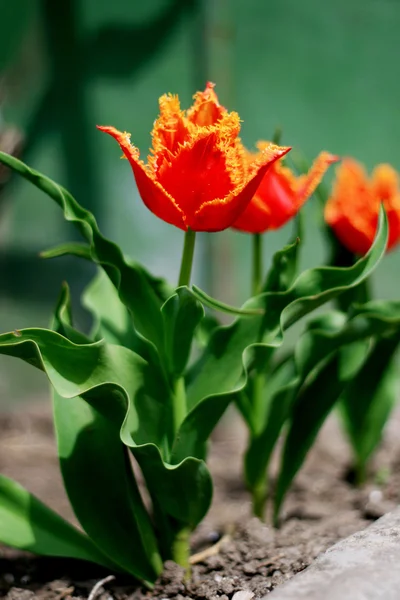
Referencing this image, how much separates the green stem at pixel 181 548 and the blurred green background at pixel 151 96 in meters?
1.13

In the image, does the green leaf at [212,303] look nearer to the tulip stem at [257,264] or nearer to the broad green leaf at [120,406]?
the broad green leaf at [120,406]

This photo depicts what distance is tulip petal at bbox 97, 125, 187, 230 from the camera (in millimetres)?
773

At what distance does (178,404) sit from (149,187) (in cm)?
30

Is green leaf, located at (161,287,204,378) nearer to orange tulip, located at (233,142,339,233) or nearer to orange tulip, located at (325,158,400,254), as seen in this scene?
orange tulip, located at (233,142,339,233)

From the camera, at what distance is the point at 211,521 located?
1.28 metres

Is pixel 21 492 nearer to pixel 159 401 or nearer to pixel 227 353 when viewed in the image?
pixel 159 401

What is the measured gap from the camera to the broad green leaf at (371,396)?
1.32 metres

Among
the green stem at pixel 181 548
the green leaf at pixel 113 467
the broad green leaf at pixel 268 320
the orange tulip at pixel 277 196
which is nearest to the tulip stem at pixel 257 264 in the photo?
the orange tulip at pixel 277 196

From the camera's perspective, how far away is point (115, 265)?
2.90 ft

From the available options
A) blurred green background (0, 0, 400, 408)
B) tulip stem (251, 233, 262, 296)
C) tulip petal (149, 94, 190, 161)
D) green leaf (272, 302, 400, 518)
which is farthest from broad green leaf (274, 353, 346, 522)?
blurred green background (0, 0, 400, 408)

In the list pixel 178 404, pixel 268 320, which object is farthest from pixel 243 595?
pixel 268 320

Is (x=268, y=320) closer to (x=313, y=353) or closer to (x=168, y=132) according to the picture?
(x=313, y=353)

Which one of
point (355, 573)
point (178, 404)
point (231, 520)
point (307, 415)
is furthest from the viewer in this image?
point (231, 520)

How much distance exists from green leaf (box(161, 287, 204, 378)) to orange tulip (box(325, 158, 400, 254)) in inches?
16.3
